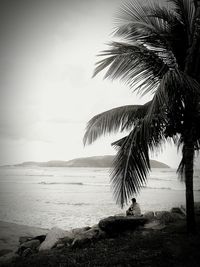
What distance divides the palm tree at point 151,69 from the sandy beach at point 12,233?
17.3 feet

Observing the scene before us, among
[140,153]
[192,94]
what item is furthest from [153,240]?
[192,94]

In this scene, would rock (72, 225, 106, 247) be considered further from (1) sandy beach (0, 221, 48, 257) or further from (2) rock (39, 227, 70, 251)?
(1) sandy beach (0, 221, 48, 257)

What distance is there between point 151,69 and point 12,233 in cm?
888

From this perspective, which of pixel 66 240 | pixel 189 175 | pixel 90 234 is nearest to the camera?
pixel 189 175

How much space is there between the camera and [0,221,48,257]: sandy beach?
8.65 m

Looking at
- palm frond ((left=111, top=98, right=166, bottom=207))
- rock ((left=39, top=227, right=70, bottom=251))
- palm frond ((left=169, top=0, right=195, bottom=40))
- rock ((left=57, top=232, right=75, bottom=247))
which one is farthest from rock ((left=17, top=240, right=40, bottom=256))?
palm frond ((left=169, top=0, right=195, bottom=40))

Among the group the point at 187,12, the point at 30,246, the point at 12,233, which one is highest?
the point at 187,12

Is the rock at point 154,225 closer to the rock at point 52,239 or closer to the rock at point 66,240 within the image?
the rock at point 66,240

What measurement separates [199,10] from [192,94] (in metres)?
2.13

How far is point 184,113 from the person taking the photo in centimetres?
564

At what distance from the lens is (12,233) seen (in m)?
10.2

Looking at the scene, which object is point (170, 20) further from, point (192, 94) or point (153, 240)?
point (153, 240)

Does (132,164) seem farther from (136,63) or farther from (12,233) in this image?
(12,233)

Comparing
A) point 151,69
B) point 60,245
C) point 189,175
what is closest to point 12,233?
point 60,245
